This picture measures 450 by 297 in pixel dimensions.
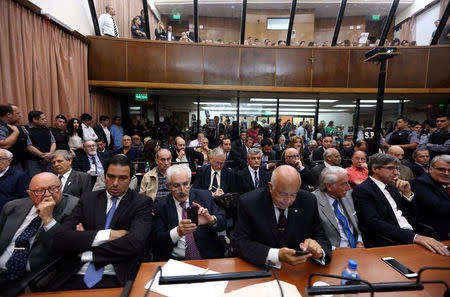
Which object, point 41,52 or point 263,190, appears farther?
point 41,52

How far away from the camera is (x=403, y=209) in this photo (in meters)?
2.28

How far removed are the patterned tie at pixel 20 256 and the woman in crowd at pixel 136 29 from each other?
6.40 metres

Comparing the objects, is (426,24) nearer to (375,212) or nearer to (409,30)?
(409,30)

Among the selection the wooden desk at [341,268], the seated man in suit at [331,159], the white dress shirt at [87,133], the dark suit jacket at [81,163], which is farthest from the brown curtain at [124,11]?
the wooden desk at [341,268]

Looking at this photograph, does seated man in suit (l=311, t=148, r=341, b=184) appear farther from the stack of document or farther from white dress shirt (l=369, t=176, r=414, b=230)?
the stack of document

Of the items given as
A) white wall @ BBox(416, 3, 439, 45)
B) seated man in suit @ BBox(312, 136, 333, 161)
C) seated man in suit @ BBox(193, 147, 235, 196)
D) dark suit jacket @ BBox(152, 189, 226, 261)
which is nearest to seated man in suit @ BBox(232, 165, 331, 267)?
dark suit jacket @ BBox(152, 189, 226, 261)

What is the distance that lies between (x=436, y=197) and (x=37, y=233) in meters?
3.63

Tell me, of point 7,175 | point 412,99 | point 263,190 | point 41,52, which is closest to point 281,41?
point 412,99

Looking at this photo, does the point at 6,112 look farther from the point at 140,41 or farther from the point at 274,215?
the point at 140,41

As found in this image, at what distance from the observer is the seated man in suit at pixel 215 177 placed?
3254mm

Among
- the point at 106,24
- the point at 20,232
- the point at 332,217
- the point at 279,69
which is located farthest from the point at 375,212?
the point at 106,24

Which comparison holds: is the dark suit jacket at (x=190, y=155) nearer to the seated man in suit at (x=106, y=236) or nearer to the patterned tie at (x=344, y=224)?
the seated man in suit at (x=106, y=236)

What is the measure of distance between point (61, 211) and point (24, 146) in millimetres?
2109

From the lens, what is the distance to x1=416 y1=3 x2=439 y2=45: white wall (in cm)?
730
